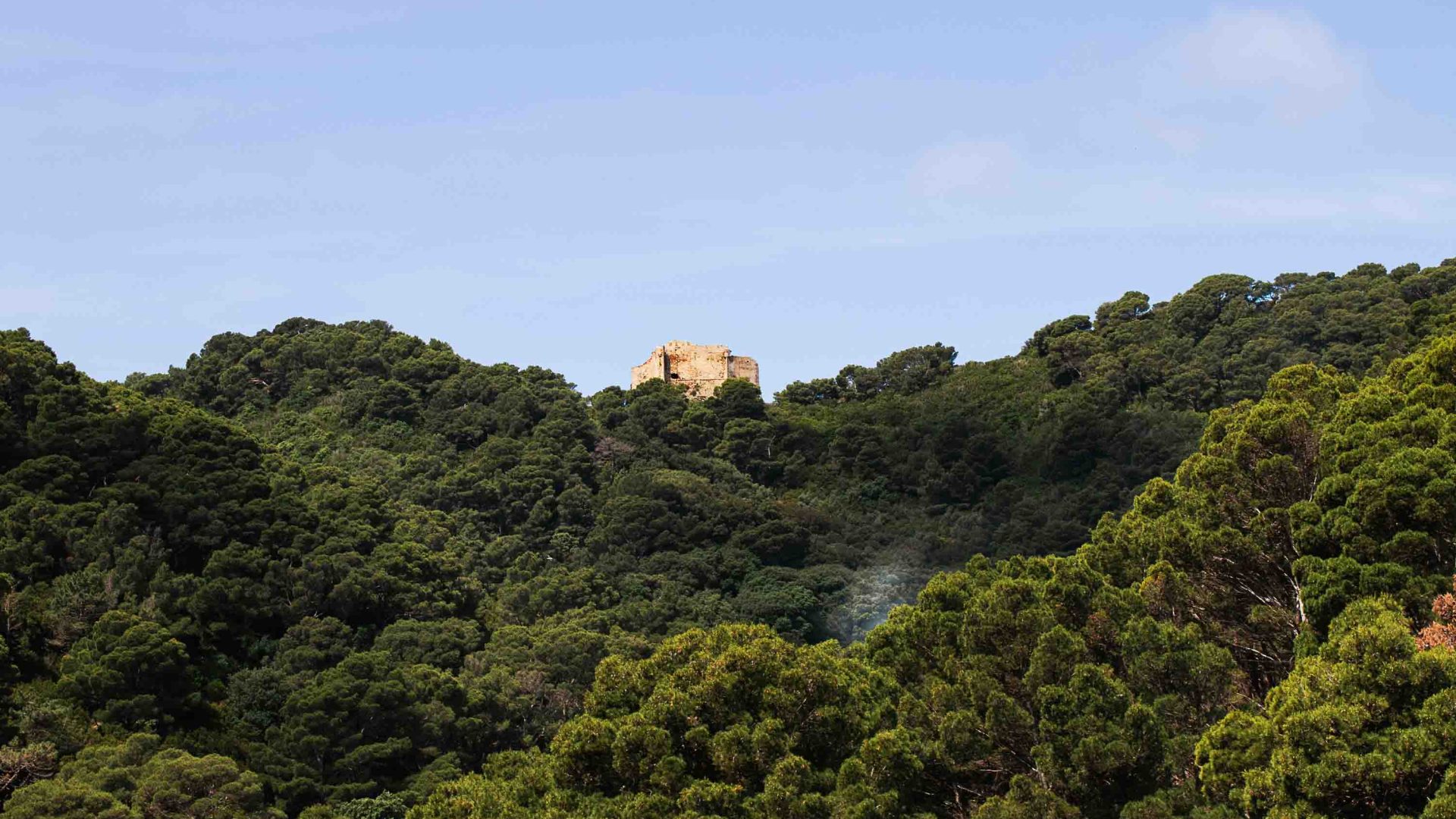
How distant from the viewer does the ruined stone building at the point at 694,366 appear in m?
80.9

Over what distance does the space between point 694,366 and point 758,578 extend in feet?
83.2

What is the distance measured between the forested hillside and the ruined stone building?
2574 mm

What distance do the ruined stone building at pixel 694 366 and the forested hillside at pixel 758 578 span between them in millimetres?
2574

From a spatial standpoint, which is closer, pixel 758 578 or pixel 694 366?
pixel 758 578

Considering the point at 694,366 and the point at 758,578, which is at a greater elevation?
the point at 694,366

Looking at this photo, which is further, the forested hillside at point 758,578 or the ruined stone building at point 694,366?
the ruined stone building at point 694,366

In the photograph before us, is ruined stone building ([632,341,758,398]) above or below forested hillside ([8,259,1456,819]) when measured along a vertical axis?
above

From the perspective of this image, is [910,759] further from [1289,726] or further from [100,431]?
[100,431]

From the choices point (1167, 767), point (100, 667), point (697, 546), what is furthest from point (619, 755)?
point (697, 546)

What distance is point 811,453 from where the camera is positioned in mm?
70312

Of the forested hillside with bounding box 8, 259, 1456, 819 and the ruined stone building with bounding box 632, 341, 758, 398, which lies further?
the ruined stone building with bounding box 632, 341, 758, 398

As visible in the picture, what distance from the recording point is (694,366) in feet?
267

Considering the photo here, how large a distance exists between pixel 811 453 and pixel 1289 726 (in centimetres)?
5090

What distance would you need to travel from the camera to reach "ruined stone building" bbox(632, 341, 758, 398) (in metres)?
80.9
